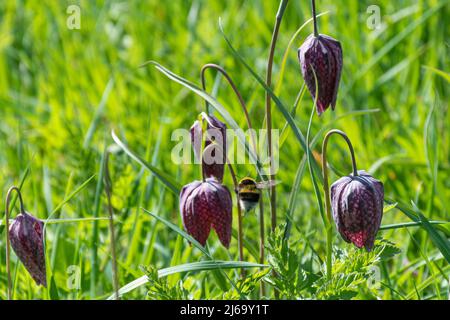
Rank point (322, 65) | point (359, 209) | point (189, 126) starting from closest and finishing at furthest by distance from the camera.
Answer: point (359, 209) → point (322, 65) → point (189, 126)

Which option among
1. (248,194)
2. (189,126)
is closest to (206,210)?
(248,194)

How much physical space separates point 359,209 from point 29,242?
55 centimetres

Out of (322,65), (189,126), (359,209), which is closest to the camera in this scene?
(359,209)

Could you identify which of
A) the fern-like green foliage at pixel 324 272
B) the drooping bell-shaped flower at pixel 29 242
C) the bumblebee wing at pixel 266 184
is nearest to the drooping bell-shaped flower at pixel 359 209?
the fern-like green foliage at pixel 324 272

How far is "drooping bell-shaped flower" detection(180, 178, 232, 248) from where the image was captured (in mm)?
1343

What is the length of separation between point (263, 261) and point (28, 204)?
2.85 feet

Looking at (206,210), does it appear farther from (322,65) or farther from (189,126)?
(189,126)

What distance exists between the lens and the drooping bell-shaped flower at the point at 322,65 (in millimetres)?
1376

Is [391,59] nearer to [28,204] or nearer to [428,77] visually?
[428,77]

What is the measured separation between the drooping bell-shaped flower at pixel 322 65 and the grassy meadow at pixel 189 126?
11 centimetres

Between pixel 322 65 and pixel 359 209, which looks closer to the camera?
pixel 359 209

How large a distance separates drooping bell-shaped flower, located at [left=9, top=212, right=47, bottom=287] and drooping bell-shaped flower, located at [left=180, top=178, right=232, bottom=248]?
0.84ft

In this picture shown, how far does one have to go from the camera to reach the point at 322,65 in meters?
1.38

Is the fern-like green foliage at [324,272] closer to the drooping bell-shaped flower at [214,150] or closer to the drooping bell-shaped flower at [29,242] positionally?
the drooping bell-shaped flower at [214,150]
